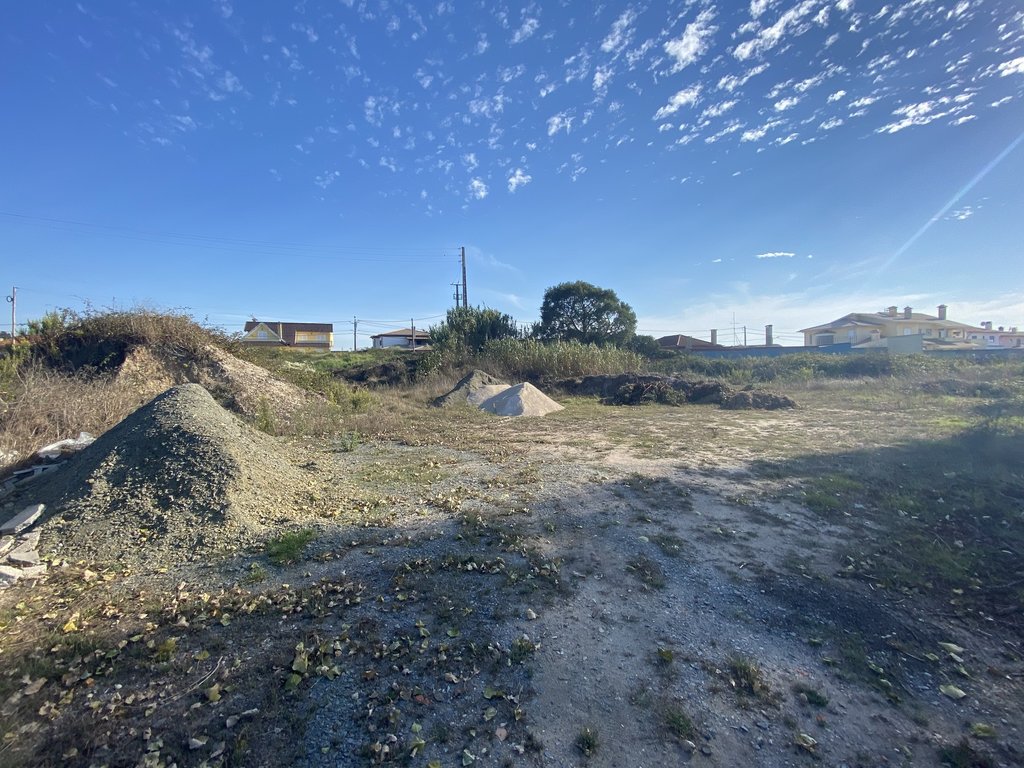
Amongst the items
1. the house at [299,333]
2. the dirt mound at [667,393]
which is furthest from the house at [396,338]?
the dirt mound at [667,393]

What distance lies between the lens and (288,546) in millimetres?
4113

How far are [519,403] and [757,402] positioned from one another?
7597mm

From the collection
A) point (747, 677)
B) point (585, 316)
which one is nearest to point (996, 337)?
point (585, 316)

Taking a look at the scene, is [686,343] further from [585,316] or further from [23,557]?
[23,557]

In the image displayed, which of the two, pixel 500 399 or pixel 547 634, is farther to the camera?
pixel 500 399

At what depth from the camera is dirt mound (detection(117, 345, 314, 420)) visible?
10688mm

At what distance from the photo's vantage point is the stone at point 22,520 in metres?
4.14

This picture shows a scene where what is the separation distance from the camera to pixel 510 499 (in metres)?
5.61

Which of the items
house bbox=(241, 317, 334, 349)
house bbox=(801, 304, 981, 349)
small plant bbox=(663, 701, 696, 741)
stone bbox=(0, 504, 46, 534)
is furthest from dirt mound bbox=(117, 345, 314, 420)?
house bbox=(801, 304, 981, 349)

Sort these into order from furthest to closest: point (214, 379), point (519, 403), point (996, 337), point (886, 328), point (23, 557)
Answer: point (996, 337), point (886, 328), point (519, 403), point (214, 379), point (23, 557)

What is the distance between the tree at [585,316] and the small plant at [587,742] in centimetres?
3046

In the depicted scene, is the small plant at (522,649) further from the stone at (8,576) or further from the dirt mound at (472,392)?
the dirt mound at (472,392)

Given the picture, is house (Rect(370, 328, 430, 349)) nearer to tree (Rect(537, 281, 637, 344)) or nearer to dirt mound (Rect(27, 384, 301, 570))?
tree (Rect(537, 281, 637, 344))

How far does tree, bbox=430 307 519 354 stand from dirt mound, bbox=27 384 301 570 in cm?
1959
